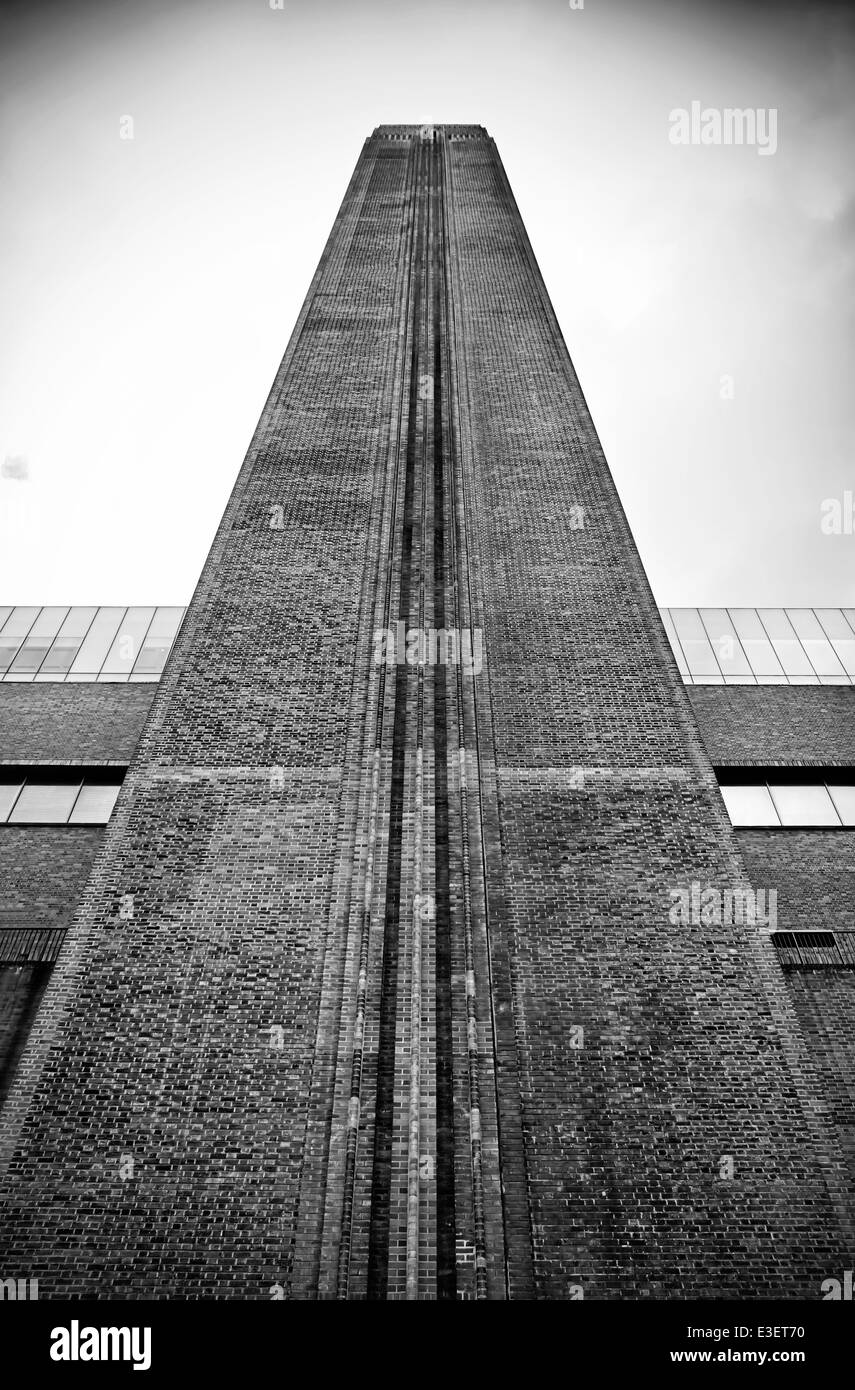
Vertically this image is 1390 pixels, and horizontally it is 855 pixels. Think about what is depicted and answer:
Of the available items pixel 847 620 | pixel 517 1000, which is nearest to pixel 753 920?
pixel 517 1000

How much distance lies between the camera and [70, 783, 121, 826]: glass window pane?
14.2 meters

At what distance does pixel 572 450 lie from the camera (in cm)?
1533

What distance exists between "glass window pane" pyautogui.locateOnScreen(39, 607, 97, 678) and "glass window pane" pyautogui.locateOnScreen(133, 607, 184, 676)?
1.46 m

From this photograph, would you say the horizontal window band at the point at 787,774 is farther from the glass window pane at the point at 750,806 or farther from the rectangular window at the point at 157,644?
the rectangular window at the point at 157,644

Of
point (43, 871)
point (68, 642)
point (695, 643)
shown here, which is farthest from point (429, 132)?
point (43, 871)

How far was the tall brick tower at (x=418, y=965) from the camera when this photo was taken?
704 cm

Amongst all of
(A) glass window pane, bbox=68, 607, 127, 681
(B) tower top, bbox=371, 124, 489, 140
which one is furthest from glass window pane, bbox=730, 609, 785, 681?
(B) tower top, bbox=371, 124, 489, 140

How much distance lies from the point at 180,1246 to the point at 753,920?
20.9ft

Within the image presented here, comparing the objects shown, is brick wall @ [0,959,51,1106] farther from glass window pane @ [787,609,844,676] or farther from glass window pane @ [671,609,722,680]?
glass window pane @ [787,609,844,676]

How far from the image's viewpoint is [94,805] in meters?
14.5

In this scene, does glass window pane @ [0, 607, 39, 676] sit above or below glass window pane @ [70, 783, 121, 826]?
above

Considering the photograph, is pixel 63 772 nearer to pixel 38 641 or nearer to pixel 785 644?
pixel 38 641

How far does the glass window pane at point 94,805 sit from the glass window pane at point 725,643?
1293cm
